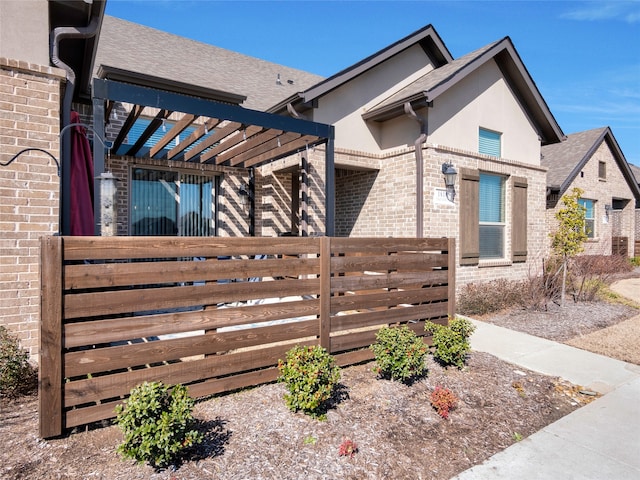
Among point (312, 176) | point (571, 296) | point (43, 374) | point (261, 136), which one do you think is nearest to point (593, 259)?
point (571, 296)

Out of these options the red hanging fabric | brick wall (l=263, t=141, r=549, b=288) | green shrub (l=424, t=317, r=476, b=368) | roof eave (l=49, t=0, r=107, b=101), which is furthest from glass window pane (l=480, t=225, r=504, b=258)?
roof eave (l=49, t=0, r=107, b=101)

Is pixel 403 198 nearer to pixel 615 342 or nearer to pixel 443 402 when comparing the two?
pixel 615 342

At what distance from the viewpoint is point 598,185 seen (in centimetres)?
1673

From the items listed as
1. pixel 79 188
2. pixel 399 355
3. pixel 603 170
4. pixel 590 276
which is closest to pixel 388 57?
pixel 79 188

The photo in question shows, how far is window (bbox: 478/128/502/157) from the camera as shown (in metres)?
9.66

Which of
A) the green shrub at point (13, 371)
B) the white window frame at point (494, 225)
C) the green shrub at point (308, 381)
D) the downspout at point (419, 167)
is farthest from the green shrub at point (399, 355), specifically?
the white window frame at point (494, 225)

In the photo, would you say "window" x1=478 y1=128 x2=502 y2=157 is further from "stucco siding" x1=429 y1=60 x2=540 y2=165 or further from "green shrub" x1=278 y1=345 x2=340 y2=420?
"green shrub" x1=278 y1=345 x2=340 y2=420

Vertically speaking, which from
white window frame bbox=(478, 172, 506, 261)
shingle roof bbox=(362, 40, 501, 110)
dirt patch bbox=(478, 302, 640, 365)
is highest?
shingle roof bbox=(362, 40, 501, 110)

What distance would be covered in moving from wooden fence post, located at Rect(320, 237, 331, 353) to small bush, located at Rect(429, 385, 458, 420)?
4.05 ft

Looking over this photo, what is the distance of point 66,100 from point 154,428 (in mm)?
4341

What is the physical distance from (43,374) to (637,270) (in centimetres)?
2027

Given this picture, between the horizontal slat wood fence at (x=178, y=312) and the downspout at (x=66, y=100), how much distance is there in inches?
59.2

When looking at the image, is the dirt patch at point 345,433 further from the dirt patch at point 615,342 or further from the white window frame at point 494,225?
the white window frame at point 494,225

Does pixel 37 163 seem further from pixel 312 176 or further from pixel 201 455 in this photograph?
pixel 312 176
